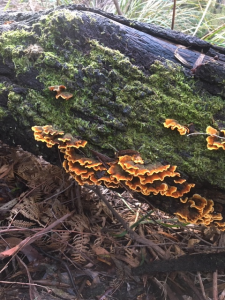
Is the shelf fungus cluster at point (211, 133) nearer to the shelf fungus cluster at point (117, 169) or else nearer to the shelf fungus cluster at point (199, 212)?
the shelf fungus cluster at point (117, 169)

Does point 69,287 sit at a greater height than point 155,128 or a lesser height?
lesser

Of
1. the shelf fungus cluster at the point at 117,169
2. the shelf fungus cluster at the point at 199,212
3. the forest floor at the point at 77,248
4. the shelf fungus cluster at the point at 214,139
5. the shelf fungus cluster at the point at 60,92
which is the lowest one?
the forest floor at the point at 77,248

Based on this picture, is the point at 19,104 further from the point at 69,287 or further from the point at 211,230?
the point at 211,230

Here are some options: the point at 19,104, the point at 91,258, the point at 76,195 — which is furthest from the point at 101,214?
the point at 19,104

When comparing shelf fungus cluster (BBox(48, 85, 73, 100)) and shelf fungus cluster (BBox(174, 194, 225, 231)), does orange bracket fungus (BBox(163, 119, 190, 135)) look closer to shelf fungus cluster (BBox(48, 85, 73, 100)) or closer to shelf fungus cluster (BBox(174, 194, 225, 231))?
shelf fungus cluster (BBox(174, 194, 225, 231))

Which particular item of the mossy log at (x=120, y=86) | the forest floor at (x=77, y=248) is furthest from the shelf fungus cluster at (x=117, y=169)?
the forest floor at (x=77, y=248)

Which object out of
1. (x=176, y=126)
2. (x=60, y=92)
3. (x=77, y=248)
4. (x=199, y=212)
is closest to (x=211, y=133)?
(x=176, y=126)

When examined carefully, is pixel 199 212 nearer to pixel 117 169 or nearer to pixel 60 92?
pixel 117 169
